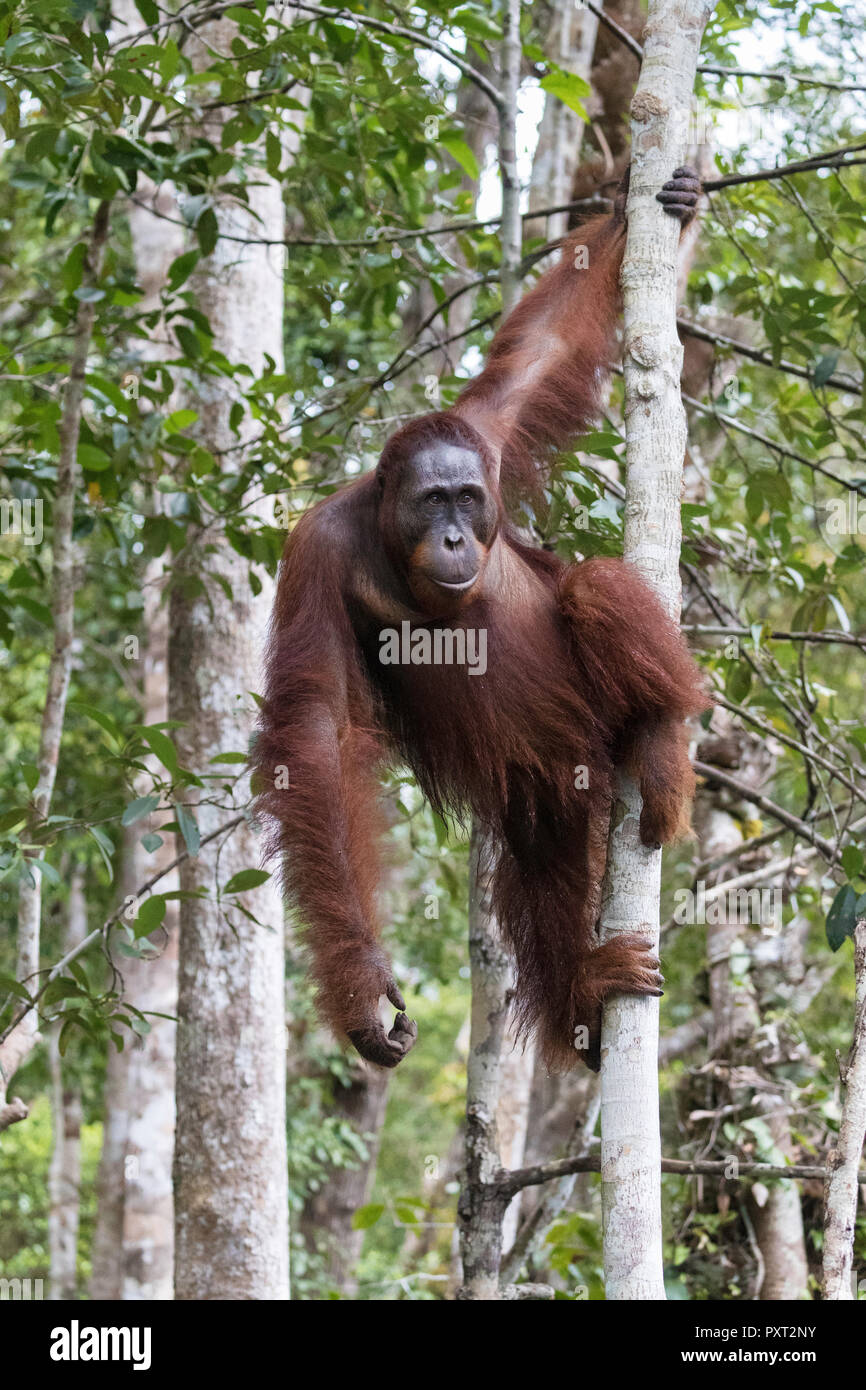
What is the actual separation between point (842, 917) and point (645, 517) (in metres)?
1.34

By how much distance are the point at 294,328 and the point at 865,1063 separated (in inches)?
364

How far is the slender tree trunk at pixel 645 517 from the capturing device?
8.82 ft

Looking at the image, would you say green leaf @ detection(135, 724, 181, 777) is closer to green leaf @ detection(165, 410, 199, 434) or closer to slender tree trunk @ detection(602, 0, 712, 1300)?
slender tree trunk @ detection(602, 0, 712, 1300)

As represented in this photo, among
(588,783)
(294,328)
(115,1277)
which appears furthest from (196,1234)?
(294,328)

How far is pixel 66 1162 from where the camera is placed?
458 inches

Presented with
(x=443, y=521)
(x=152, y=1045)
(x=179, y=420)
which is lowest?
(x=152, y=1045)

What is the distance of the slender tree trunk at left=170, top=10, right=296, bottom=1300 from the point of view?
5.16 metres

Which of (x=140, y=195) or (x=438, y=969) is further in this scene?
(x=438, y=969)

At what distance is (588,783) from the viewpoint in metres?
3.77

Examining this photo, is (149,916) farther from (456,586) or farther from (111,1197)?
(111,1197)

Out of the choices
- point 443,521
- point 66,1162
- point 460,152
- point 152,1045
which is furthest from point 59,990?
point 66,1162

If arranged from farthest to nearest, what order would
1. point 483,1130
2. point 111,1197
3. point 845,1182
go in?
point 111,1197
point 483,1130
point 845,1182
